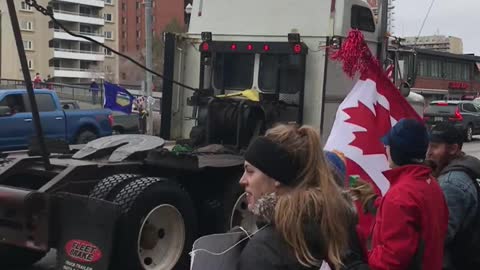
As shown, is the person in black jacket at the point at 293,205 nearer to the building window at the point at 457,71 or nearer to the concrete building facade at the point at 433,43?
the concrete building facade at the point at 433,43

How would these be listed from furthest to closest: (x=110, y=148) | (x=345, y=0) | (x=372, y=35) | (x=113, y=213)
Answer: (x=372, y=35) → (x=345, y=0) → (x=110, y=148) → (x=113, y=213)

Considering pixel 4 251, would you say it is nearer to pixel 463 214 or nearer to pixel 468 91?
pixel 463 214

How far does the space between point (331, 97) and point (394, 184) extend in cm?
459

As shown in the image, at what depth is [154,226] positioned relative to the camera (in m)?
5.66

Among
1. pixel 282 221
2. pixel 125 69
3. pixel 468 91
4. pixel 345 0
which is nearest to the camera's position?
pixel 282 221

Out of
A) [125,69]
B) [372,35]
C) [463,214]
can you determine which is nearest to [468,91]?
[372,35]

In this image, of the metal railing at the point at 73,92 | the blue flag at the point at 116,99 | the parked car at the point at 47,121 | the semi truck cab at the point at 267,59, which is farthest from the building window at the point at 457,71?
the semi truck cab at the point at 267,59

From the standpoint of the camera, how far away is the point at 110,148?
6.26 meters

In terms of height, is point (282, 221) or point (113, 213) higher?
point (282, 221)

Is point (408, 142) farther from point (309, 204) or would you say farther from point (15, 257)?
point (15, 257)

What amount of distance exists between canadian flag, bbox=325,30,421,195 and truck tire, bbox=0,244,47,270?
3.31 meters

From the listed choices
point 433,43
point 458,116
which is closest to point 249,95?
point 433,43

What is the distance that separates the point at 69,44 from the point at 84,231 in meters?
116

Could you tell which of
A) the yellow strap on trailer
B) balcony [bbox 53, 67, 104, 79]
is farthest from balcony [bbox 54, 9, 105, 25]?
the yellow strap on trailer
